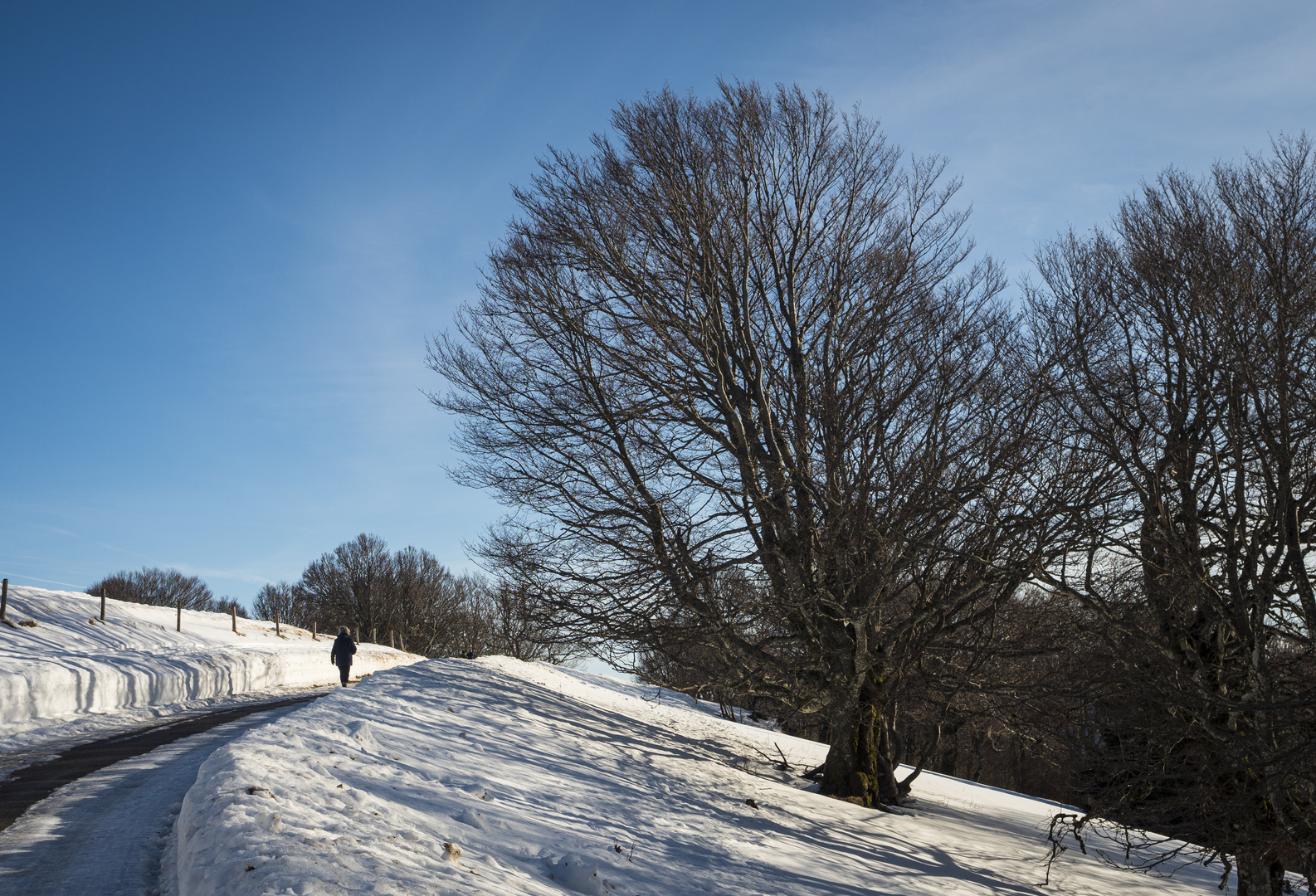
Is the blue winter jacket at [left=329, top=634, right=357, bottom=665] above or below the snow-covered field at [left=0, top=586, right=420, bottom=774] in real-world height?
above

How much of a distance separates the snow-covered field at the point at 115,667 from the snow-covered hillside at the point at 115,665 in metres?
0.02

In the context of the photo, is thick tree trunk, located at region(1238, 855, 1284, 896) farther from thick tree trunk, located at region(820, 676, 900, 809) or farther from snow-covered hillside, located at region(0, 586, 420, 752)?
snow-covered hillside, located at region(0, 586, 420, 752)

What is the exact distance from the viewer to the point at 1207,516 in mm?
8211

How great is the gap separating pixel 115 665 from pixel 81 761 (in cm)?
795

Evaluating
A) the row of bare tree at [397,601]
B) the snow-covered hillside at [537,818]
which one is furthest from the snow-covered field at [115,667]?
the row of bare tree at [397,601]

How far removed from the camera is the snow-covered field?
39.8ft

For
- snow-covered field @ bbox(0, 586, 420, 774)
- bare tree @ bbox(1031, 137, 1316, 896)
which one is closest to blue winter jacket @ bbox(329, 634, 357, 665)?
snow-covered field @ bbox(0, 586, 420, 774)

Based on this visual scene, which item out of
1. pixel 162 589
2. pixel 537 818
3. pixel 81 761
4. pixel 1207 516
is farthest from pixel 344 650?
pixel 162 589

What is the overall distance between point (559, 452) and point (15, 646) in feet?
41.7

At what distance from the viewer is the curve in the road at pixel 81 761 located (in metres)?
6.80

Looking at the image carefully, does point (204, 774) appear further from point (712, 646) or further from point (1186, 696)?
point (1186, 696)

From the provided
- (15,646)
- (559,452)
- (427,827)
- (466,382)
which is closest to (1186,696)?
(427,827)

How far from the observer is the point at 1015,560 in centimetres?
923

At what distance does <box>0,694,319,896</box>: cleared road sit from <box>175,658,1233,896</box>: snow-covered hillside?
0.32m
